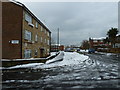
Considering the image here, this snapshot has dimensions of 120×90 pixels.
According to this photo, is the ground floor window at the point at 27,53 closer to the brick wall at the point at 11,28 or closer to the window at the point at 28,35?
the brick wall at the point at 11,28

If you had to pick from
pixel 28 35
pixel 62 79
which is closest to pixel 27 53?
pixel 28 35

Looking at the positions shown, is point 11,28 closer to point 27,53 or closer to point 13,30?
point 13,30

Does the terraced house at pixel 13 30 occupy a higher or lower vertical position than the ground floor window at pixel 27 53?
higher

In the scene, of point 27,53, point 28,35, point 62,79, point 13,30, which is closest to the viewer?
point 62,79

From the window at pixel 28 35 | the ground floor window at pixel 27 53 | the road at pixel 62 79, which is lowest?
the road at pixel 62 79

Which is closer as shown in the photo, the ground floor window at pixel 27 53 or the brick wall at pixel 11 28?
the brick wall at pixel 11 28

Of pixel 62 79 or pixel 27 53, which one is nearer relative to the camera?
pixel 62 79

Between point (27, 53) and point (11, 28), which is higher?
point (11, 28)

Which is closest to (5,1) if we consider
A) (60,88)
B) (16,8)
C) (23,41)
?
(16,8)

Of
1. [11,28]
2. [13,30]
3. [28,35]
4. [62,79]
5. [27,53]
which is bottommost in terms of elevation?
[62,79]

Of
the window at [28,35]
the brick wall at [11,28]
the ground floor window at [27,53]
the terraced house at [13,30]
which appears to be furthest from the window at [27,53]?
the window at [28,35]

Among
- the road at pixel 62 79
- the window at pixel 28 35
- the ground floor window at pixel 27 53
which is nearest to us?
the road at pixel 62 79

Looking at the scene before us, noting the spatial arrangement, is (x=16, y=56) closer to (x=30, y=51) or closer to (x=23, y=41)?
(x=23, y=41)

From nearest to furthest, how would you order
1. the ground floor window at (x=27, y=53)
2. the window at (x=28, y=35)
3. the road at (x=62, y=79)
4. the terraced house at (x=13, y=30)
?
the road at (x=62, y=79)
the terraced house at (x=13, y=30)
the ground floor window at (x=27, y=53)
the window at (x=28, y=35)
